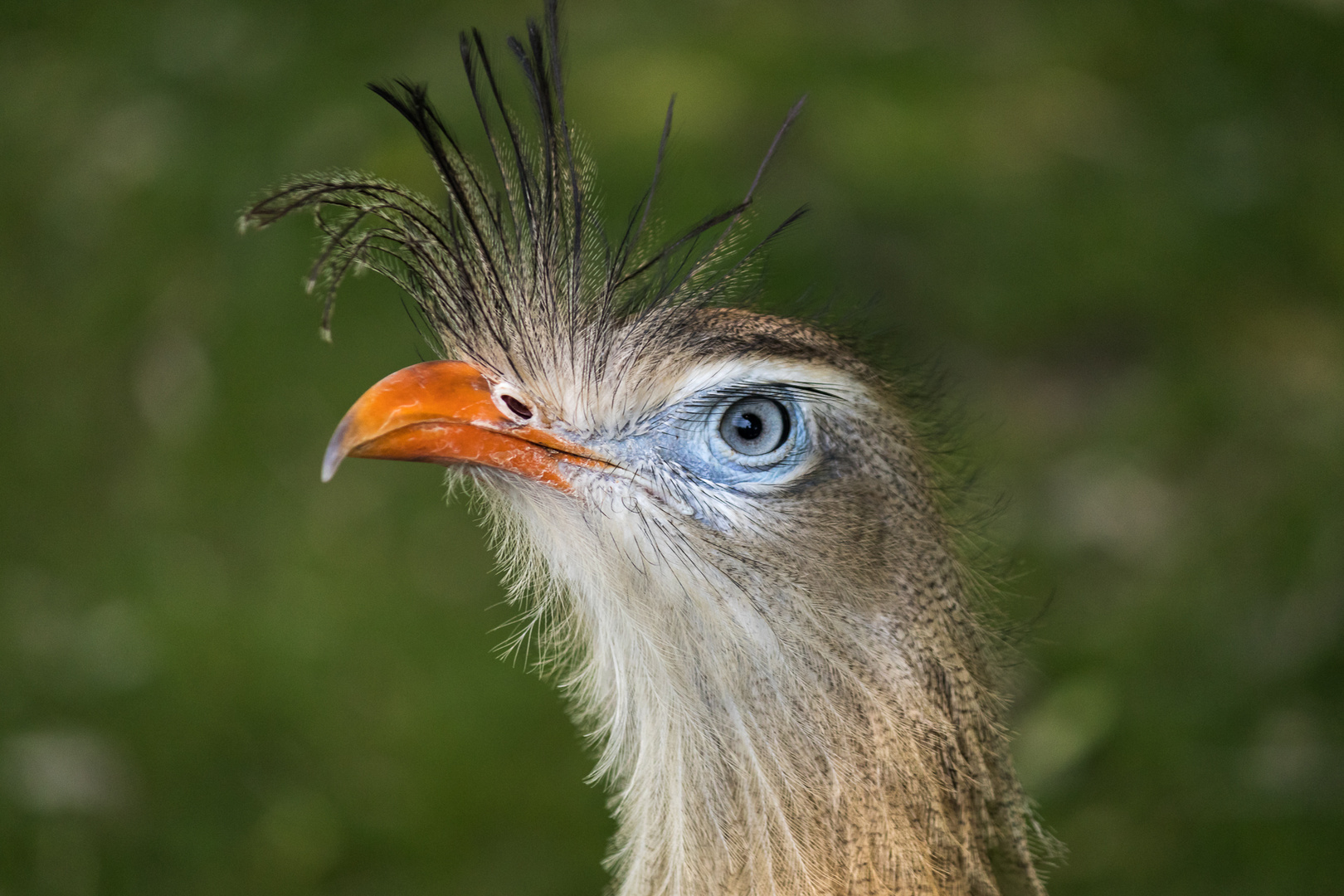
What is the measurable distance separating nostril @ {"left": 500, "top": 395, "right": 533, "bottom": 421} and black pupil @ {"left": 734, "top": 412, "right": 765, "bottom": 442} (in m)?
0.30

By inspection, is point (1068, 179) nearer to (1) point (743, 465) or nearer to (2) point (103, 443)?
(1) point (743, 465)

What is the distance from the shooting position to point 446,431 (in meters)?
A: 1.63

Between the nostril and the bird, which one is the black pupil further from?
the nostril

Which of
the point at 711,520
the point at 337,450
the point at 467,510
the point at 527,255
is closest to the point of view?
the point at 337,450

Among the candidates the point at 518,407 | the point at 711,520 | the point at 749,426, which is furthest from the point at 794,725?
the point at 518,407

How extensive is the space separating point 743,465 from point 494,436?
346 millimetres

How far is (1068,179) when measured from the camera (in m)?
4.14

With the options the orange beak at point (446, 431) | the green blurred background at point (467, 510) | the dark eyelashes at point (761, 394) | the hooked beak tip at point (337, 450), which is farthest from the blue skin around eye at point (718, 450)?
the green blurred background at point (467, 510)

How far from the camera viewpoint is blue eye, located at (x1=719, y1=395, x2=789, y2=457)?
5.53 feet

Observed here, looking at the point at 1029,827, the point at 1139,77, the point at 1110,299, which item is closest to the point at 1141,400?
the point at 1110,299

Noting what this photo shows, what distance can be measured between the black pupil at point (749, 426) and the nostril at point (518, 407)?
0.98ft

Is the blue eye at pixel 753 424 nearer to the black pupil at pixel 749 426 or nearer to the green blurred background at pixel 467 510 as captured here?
the black pupil at pixel 749 426

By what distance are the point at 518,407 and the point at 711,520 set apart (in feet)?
1.06

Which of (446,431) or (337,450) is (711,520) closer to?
(446,431)
